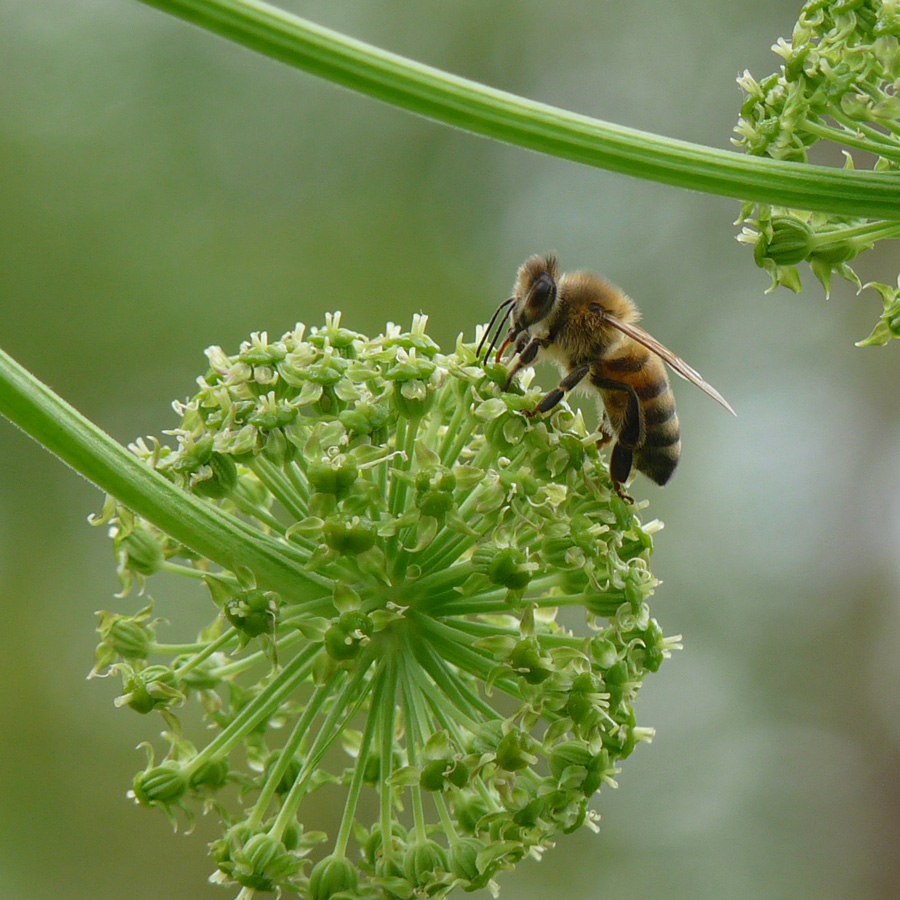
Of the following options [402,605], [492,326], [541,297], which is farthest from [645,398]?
[402,605]

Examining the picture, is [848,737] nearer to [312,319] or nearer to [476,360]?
[312,319]

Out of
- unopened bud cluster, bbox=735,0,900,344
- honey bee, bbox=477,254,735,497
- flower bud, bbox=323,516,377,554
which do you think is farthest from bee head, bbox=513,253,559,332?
flower bud, bbox=323,516,377,554

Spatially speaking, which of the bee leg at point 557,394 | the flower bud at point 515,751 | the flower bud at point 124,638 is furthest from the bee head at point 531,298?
the flower bud at point 124,638

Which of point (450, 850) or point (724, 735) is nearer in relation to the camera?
point (450, 850)

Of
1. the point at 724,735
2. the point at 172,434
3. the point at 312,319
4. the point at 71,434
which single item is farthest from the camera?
the point at 724,735

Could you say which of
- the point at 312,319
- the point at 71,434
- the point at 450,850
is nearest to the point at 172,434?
the point at 71,434

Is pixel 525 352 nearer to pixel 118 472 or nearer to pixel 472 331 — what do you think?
Answer: pixel 118 472

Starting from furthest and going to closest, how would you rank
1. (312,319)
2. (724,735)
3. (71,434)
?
(724,735) → (312,319) → (71,434)

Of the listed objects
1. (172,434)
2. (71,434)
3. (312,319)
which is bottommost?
(71,434)
